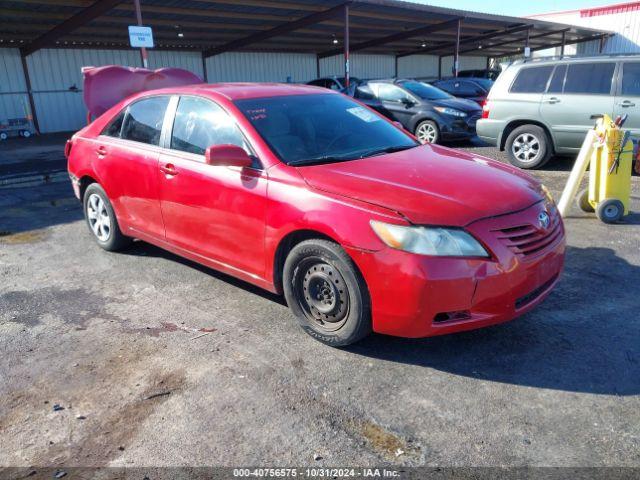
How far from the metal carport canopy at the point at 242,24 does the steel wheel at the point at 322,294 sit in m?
12.6

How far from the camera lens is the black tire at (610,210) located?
225 inches

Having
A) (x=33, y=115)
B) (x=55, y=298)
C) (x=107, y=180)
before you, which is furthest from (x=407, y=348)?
(x=33, y=115)

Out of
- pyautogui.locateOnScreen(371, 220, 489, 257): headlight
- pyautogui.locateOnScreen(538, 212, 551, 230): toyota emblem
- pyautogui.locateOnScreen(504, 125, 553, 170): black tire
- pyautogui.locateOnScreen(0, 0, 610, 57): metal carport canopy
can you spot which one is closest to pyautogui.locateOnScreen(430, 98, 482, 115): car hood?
pyautogui.locateOnScreen(504, 125, 553, 170): black tire

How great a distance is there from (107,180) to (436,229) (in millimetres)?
3451

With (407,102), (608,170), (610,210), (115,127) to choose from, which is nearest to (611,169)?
(608,170)

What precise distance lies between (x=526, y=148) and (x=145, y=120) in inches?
260

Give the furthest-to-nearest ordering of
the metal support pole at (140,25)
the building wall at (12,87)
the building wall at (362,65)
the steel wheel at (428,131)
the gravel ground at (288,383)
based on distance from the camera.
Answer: the building wall at (362,65) → the building wall at (12,87) → the metal support pole at (140,25) → the steel wheel at (428,131) → the gravel ground at (288,383)

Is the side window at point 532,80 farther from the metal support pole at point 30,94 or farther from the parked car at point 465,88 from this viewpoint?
the metal support pole at point 30,94

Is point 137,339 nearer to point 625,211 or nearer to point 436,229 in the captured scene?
point 436,229

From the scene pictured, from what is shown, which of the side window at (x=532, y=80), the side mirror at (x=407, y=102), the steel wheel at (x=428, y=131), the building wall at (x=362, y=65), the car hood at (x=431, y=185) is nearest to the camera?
the car hood at (x=431, y=185)

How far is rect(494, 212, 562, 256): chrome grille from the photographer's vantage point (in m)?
2.99

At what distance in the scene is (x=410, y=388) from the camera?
292cm

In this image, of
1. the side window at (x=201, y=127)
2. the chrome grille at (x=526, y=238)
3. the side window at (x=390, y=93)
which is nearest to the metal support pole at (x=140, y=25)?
the side window at (x=390, y=93)

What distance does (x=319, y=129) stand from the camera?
158 inches
